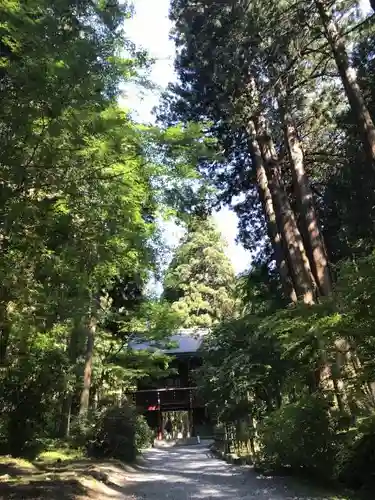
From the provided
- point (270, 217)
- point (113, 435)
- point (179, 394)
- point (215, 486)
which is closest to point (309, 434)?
point (215, 486)

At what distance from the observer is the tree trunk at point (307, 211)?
1127 cm

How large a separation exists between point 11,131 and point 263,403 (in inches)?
368

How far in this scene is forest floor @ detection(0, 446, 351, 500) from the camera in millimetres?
6855

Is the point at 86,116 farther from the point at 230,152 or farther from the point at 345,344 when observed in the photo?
the point at 230,152

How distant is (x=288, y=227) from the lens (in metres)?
11.9

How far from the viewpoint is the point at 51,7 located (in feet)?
15.3

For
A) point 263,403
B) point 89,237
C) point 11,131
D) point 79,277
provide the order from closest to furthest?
point 11,131 → point 89,237 → point 79,277 → point 263,403

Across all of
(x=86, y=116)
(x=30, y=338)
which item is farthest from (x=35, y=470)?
(x=86, y=116)

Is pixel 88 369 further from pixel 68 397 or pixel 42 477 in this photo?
pixel 42 477

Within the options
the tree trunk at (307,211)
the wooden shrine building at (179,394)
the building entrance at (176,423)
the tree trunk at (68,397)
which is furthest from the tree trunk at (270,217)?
the building entrance at (176,423)

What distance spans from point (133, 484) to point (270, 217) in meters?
7.40

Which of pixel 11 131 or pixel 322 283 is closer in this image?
pixel 11 131

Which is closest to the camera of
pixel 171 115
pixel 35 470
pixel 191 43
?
pixel 35 470

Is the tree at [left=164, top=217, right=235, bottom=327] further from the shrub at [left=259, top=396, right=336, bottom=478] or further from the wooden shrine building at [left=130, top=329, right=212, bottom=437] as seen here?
the shrub at [left=259, top=396, right=336, bottom=478]
